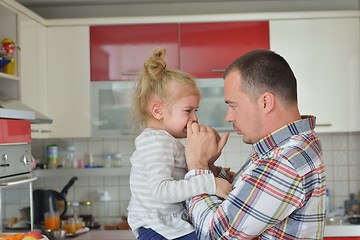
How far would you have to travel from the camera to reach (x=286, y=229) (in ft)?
5.32

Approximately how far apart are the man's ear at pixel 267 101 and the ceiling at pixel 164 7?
120 inches

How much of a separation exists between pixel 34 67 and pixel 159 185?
2.52 m

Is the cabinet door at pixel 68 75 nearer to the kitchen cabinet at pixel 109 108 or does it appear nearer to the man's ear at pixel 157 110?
the kitchen cabinet at pixel 109 108

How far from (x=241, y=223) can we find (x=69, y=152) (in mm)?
3253

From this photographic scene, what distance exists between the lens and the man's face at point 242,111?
1.70m

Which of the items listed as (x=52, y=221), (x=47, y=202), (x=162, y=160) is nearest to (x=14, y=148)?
(x=52, y=221)

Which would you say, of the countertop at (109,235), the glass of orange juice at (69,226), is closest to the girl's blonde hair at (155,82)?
the countertop at (109,235)

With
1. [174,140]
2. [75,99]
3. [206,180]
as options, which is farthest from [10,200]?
[206,180]

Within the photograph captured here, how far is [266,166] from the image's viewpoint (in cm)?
158

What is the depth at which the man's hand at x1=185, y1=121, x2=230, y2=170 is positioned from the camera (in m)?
Answer: 1.77

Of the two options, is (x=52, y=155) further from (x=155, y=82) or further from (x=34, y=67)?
(x=155, y=82)

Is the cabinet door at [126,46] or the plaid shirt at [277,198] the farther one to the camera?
the cabinet door at [126,46]

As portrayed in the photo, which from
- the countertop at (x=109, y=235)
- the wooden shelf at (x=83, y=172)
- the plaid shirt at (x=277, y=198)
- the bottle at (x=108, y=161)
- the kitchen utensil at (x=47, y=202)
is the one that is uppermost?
the plaid shirt at (x=277, y=198)

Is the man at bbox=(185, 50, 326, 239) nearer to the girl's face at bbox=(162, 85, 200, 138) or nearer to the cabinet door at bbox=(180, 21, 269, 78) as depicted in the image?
the girl's face at bbox=(162, 85, 200, 138)
